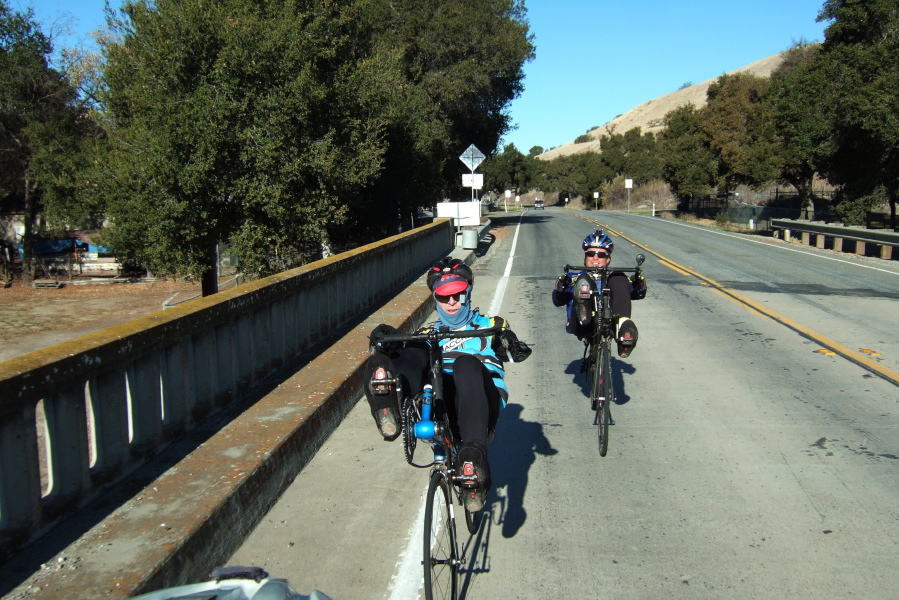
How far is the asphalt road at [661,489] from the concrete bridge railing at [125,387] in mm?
929

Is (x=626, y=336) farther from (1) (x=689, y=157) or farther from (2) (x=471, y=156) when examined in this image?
(1) (x=689, y=157)

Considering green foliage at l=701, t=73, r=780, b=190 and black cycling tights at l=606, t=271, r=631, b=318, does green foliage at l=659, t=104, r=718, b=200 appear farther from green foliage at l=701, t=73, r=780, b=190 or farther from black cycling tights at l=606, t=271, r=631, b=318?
black cycling tights at l=606, t=271, r=631, b=318

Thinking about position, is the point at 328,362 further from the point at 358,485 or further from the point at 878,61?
the point at 878,61

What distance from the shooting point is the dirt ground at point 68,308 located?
76.1 feet

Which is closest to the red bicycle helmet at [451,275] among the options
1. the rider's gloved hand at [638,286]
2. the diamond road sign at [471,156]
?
the rider's gloved hand at [638,286]

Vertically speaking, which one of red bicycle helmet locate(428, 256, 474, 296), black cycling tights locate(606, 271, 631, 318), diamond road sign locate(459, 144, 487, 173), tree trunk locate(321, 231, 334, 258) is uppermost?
diamond road sign locate(459, 144, 487, 173)

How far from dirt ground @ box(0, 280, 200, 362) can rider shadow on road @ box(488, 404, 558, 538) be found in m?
16.5

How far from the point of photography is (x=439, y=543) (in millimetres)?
4215

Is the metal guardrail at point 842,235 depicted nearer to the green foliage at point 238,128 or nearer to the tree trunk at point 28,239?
the green foliage at point 238,128

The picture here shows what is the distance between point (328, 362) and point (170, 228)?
12.1 meters

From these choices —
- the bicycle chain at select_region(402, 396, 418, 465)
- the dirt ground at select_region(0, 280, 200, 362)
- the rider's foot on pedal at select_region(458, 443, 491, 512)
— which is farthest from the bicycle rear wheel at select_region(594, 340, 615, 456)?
the dirt ground at select_region(0, 280, 200, 362)

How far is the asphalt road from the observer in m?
4.35

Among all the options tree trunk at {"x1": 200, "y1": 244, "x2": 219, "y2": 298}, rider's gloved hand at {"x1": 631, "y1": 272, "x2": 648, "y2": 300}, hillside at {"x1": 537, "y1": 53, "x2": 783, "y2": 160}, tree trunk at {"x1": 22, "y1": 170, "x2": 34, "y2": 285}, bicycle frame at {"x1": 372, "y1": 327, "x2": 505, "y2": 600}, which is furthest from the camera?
hillside at {"x1": 537, "y1": 53, "x2": 783, "y2": 160}

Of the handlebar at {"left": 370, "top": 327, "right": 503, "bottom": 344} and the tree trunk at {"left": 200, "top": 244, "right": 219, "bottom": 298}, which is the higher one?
the handlebar at {"left": 370, "top": 327, "right": 503, "bottom": 344}
